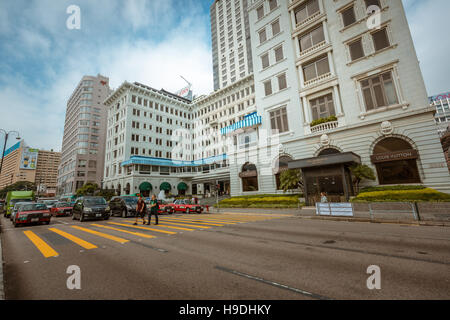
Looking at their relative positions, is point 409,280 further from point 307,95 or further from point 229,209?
point 307,95

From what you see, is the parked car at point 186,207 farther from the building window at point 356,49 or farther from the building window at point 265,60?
the building window at point 356,49

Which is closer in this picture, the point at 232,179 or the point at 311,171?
the point at 311,171

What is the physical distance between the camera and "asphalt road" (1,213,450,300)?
11.3 feet

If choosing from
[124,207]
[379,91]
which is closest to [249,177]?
[124,207]

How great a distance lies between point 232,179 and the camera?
2850cm

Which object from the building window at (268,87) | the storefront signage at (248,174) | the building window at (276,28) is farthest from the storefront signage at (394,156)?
the building window at (276,28)

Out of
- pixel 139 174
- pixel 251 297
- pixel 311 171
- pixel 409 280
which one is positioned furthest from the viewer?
pixel 139 174

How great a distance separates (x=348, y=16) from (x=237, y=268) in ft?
89.1

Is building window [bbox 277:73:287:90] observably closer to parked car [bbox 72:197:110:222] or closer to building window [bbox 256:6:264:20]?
building window [bbox 256:6:264:20]

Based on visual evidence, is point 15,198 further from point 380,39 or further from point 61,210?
point 380,39

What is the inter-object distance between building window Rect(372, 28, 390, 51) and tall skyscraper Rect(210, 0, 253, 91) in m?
45.4
